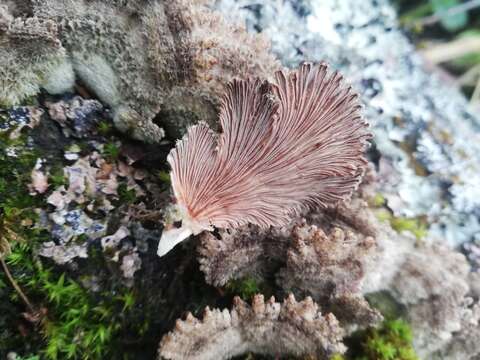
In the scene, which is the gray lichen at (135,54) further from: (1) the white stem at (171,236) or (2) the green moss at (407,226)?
(2) the green moss at (407,226)

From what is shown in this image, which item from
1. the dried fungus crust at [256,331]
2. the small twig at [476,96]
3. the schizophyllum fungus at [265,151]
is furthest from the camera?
the small twig at [476,96]

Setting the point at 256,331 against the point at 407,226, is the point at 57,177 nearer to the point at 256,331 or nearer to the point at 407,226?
the point at 256,331

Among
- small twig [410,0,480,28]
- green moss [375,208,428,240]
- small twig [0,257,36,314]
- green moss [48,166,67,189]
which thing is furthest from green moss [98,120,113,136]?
small twig [410,0,480,28]

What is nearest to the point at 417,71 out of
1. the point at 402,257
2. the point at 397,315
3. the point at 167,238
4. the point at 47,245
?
the point at 402,257

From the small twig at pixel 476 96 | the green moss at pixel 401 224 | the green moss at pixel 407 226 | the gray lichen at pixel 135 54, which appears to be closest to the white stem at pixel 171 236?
the gray lichen at pixel 135 54

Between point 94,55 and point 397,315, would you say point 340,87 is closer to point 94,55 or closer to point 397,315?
point 94,55

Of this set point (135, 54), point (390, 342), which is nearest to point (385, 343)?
point (390, 342)

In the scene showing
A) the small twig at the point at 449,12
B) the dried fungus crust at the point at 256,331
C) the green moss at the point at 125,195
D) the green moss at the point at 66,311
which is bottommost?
the green moss at the point at 66,311
